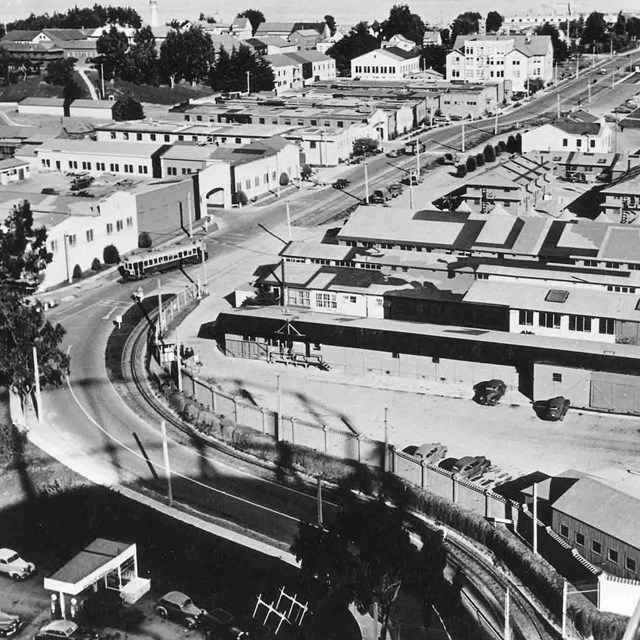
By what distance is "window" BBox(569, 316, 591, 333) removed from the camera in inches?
1598

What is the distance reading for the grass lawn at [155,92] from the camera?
107625mm

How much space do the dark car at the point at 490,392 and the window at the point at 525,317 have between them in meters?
3.41

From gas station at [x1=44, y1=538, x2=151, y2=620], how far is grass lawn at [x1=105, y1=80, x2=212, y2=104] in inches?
3295

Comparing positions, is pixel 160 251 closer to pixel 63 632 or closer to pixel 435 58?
pixel 63 632

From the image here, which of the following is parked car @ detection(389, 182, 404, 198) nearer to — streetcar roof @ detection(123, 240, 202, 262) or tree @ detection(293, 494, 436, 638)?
streetcar roof @ detection(123, 240, 202, 262)

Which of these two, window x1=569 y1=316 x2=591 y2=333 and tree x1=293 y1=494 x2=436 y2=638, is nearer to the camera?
tree x1=293 y1=494 x2=436 y2=638

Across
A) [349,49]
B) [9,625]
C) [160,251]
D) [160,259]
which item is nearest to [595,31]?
[349,49]

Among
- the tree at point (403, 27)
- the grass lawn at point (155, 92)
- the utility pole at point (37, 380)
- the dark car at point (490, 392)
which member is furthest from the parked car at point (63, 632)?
the tree at point (403, 27)

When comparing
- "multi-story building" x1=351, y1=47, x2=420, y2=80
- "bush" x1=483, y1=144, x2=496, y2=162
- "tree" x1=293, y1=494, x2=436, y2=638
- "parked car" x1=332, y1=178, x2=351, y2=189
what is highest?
"multi-story building" x1=351, y1=47, x2=420, y2=80

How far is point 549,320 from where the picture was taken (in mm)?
41250

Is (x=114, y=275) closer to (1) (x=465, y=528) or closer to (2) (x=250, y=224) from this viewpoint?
(2) (x=250, y=224)

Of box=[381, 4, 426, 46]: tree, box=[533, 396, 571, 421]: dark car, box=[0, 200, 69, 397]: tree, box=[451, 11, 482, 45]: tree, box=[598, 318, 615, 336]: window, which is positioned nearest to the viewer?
box=[533, 396, 571, 421]: dark car

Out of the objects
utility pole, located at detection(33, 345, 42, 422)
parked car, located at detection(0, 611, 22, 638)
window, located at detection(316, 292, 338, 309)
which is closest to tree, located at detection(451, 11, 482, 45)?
window, located at detection(316, 292, 338, 309)

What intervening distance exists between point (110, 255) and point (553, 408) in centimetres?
2702
